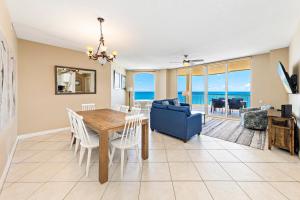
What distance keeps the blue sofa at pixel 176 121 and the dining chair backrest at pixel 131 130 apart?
1477mm

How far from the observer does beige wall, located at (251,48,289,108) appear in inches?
171

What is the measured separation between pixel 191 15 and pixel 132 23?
1149mm

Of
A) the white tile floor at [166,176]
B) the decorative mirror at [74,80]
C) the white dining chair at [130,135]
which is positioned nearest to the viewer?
the white tile floor at [166,176]

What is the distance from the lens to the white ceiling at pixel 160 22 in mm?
2193

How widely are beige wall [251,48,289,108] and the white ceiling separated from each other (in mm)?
470

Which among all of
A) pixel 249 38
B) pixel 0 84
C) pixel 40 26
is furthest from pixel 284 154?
pixel 40 26

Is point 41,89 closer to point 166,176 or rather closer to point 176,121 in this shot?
point 176,121

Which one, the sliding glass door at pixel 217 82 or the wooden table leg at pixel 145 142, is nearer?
the wooden table leg at pixel 145 142

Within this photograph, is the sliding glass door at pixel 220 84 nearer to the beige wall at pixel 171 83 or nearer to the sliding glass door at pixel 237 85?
the sliding glass door at pixel 237 85

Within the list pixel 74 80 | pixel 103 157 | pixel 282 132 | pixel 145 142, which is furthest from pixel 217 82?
pixel 103 157

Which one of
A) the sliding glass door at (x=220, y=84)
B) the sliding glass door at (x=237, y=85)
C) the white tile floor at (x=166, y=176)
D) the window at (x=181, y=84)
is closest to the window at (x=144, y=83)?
the window at (x=181, y=84)

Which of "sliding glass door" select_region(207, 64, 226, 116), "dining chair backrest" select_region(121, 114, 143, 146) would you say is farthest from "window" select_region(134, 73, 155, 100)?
"dining chair backrest" select_region(121, 114, 143, 146)

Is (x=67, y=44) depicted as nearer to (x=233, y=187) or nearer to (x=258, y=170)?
(x=233, y=187)

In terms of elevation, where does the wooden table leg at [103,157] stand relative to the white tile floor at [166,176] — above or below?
above
